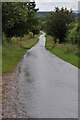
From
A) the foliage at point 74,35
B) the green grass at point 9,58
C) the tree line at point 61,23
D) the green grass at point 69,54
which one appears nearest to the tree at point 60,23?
the tree line at point 61,23

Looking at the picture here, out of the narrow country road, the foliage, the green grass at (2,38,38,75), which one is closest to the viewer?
the narrow country road

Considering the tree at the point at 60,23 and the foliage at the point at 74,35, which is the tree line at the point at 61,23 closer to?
the tree at the point at 60,23

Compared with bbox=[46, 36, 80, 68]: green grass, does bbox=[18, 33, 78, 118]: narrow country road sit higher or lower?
higher

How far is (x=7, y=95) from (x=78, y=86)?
3.81 meters

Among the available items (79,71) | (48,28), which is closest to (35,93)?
(79,71)

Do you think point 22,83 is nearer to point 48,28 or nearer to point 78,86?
point 78,86

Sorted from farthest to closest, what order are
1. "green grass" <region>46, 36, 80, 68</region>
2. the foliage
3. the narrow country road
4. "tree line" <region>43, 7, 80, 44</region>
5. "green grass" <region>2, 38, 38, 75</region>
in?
"tree line" <region>43, 7, 80, 44</region> < the foliage < "green grass" <region>46, 36, 80, 68</region> < "green grass" <region>2, 38, 38, 75</region> < the narrow country road

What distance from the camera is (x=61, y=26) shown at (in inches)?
2451

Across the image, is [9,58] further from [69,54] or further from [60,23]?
[60,23]

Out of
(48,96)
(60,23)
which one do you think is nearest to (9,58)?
(48,96)

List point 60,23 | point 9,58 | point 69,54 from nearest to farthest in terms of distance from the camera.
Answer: point 9,58 → point 69,54 → point 60,23

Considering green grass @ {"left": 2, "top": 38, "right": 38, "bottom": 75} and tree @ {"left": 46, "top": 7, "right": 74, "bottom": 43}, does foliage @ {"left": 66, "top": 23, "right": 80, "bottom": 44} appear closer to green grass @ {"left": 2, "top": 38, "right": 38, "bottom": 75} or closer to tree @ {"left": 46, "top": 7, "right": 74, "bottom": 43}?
tree @ {"left": 46, "top": 7, "right": 74, "bottom": 43}

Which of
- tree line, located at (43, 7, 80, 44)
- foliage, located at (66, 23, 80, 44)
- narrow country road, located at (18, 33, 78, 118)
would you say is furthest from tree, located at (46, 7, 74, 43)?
narrow country road, located at (18, 33, 78, 118)

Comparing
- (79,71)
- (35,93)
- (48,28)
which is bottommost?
(48,28)
